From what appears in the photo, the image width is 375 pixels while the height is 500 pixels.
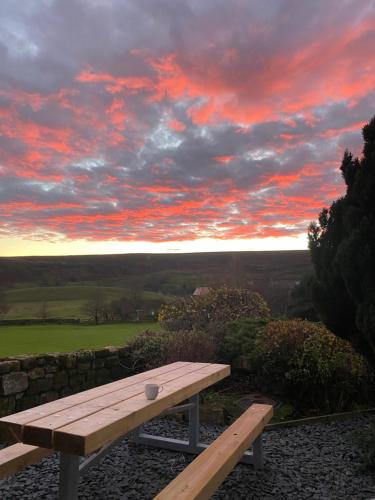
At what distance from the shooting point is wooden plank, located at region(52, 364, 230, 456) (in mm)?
1925

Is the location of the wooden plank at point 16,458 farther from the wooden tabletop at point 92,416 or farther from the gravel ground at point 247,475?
the gravel ground at point 247,475

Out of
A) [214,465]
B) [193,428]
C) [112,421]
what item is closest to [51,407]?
[112,421]

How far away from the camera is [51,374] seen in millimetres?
5328

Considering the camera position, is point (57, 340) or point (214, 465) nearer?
point (214, 465)

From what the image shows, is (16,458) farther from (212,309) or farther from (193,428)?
(212,309)

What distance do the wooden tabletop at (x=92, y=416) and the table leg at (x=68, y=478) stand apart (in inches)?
9.4

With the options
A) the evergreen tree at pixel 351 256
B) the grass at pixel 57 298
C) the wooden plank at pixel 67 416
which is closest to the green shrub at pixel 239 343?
the evergreen tree at pixel 351 256

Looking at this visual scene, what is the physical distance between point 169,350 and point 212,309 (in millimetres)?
3002

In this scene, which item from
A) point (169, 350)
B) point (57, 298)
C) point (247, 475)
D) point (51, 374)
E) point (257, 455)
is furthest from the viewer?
point (57, 298)

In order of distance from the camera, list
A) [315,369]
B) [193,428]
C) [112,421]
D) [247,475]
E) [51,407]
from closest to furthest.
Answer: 1. [112,421]
2. [51,407]
3. [247,475]
4. [193,428]
5. [315,369]

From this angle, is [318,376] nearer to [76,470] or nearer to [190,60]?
[76,470]

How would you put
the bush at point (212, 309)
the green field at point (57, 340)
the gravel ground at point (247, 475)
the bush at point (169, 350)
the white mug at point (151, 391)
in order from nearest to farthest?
the white mug at point (151, 391)
the gravel ground at point (247, 475)
the bush at point (169, 350)
the green field at point (57, 340)
the bush at point (212, 309)

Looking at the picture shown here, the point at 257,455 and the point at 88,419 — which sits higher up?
the point at 88,419

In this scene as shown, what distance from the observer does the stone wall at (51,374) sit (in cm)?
476
